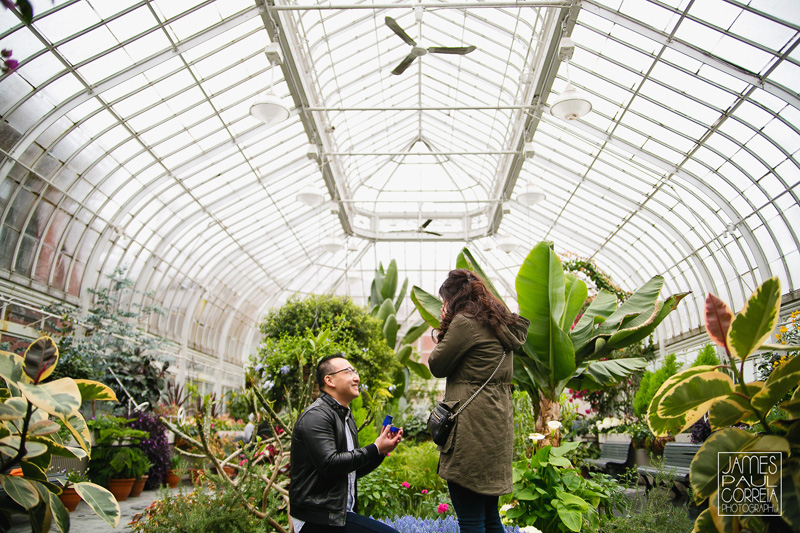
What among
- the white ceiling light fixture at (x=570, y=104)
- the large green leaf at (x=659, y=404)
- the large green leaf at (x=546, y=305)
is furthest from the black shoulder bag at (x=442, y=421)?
the white ceiling light fixture at (x=570, y=104)

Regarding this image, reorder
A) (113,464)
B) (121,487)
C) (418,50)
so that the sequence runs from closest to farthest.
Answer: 1. (113,464)
2. (121,487)
3. (418,50)

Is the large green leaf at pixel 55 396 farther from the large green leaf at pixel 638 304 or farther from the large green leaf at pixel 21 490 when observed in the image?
the large green leaf at pixel 638 304

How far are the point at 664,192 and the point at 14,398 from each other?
40.3 feet

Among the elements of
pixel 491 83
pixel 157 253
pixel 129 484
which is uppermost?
pixel 491 83

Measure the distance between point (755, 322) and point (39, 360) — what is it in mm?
2090

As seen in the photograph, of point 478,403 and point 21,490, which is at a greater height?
point 478,403

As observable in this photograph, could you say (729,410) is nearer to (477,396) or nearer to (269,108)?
(477,396)

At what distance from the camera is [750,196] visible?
9789mm

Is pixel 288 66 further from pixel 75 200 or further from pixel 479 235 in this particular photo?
pixel 479 235

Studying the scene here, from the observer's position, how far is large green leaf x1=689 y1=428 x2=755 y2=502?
166 centimetres

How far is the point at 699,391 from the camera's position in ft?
5.67

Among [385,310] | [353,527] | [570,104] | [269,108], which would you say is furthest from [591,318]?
[385,310]

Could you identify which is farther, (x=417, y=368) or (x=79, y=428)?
(x=417, y=368)

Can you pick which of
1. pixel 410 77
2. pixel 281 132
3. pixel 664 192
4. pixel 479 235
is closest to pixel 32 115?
pixel 281 132
